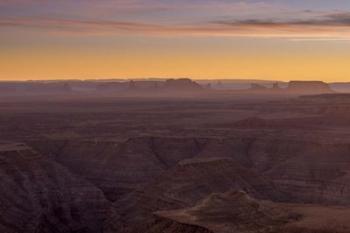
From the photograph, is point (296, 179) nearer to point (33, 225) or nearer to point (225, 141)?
point (225, 141)

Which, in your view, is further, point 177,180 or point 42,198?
point 42,198

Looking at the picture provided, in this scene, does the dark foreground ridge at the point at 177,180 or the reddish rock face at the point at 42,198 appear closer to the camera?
the dark foreground ridge at the point at 177,180

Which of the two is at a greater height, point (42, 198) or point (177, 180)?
point (177, 180)

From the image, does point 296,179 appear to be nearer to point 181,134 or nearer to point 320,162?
point 320,162

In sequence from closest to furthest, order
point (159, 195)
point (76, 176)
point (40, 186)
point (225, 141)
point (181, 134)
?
point (159, 195)
point (40, 186)
point (76, 176)
point (225, 141)
point (181, 134)

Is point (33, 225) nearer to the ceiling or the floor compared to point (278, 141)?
nearer to the floor

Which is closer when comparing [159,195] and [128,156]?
[159,195]

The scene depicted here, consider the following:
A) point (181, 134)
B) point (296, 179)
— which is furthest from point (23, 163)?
point (181, 134)

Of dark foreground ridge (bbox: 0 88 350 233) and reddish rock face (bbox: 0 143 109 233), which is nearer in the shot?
dark foreground ridge (bbox: 0 88 350 233)

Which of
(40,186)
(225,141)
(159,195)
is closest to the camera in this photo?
(159,195)
